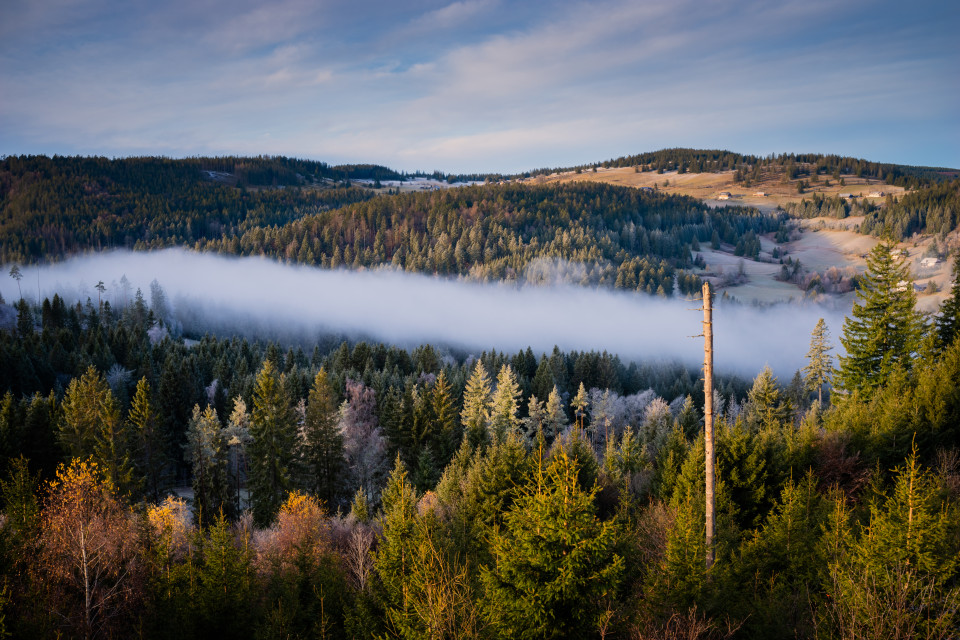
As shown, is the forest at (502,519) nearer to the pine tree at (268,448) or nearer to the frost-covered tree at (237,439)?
the pine tree at (268,448)

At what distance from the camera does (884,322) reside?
30.7 meters

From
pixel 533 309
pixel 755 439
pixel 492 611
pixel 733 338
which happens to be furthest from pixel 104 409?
pixel 733 338

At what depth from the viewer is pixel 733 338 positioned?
162m

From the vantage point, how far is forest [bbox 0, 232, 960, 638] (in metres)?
11.7

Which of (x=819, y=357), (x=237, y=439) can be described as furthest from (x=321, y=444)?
(x=819, y=357)

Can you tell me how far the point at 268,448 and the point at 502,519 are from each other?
26600 mm

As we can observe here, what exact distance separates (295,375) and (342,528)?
34.5 m

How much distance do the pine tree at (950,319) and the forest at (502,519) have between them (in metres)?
0.14

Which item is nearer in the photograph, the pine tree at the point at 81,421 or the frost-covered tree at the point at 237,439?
the pine tree at the point at 81,421

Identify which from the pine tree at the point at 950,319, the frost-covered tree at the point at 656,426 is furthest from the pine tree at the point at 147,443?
the pine tree at the point at 950,319

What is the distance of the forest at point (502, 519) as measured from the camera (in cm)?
1170

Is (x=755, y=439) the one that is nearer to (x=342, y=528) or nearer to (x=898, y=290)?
(x=898, y=290)

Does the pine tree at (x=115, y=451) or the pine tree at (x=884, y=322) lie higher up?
the pine tree at (x=884, y=322)

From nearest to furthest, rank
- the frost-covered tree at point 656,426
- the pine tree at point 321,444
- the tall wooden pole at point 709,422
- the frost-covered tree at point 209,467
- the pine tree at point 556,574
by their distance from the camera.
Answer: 1. the pine tree at point 556,574
2. the tall wooden pole at point 709,422
3. the frost-covered tree at point 209,467
4. the pine tree at point 321,444
5. the frost-covered tree at point 656,426
